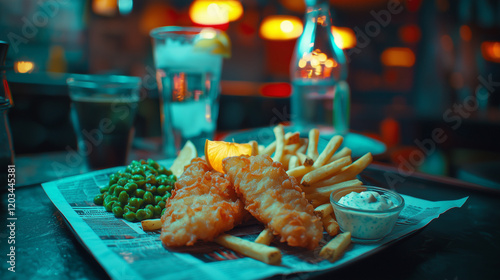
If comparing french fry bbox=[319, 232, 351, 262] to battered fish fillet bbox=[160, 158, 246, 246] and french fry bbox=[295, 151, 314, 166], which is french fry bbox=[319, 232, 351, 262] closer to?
battered fish fillet bbox=[160, 158, 246, 246]

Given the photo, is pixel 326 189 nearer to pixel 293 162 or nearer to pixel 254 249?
pixel 293 162

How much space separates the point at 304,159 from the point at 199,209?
2.44 feet

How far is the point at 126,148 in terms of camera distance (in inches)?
98.9

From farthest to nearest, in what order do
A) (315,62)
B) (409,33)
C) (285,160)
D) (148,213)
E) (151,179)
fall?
(409,33), (315,62), (285,160), (151,179), (148,213)

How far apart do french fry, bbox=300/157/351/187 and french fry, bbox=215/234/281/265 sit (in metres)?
0.48

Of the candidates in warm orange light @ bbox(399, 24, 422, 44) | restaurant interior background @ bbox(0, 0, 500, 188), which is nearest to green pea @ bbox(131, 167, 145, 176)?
restaurant interior background @ bbox(0, 0, 500, 188)

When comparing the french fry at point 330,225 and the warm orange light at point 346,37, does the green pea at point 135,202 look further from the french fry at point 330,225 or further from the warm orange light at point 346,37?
the warm orange light at point 346,37

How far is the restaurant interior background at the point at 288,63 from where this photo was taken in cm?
504

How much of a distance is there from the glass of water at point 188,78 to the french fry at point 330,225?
1396 mm

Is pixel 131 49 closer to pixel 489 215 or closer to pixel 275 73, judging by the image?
pixel 275 73

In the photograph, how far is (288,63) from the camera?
12.4 metres

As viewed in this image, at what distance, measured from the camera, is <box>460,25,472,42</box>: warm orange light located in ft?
28.6

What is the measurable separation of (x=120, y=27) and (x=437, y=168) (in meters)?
7.32

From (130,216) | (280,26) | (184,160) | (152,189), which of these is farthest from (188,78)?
(280,26)
